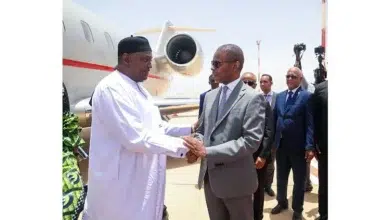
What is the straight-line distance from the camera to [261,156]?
3436 millimetres

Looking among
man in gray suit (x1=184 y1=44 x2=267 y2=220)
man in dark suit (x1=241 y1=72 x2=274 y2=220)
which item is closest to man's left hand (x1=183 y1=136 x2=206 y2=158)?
man in gray suit (x1=184 y1=44 x2=267 y2=220)

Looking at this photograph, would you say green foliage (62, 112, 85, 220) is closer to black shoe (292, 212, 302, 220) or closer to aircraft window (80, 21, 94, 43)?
black shoe (292, 212, 302, 220)

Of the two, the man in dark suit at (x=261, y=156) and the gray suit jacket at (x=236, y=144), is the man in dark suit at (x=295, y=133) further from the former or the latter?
the gray suit jacket at (x=236, y=144)

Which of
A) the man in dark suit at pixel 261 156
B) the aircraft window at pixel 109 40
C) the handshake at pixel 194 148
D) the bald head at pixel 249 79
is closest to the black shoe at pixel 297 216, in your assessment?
the man in dark suit at pixel 261 156

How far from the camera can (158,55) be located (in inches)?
561

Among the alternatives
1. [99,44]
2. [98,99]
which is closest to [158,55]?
[99,44]

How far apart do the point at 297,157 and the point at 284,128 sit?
354mm

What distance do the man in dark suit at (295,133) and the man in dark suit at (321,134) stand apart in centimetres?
10

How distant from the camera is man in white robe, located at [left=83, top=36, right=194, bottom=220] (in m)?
2.22

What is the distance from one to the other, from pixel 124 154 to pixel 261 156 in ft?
5.19

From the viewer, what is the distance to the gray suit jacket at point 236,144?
7.72 feet

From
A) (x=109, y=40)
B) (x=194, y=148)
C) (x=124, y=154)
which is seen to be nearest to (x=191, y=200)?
(x=194, y=148)

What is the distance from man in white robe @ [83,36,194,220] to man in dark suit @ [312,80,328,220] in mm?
2090
